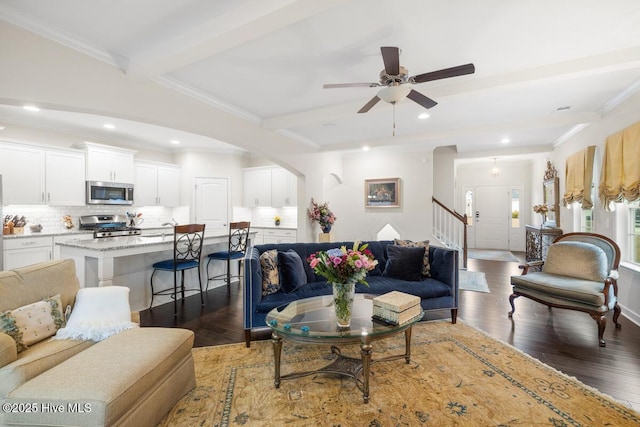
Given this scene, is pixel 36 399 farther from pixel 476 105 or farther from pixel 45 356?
pixel 476 105

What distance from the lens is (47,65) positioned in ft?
7.70

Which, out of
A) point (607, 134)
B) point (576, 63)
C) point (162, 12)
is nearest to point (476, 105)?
point (576, 63)

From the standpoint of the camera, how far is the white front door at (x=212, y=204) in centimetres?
687

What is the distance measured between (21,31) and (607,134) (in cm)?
633

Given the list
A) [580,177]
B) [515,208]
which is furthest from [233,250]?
[515,208]

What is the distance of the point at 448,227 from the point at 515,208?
3.83 meters

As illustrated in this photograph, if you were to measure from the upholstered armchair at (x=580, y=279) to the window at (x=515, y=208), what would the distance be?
18.0 ft

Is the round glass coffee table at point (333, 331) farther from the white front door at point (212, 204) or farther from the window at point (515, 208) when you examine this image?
the window at point (515, 208)

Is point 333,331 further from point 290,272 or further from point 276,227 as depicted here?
point 276,227

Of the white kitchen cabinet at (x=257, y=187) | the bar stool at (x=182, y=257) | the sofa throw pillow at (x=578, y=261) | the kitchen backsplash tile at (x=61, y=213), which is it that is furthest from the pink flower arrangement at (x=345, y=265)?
the kitchen backsplash tile at (x=61, y=213)

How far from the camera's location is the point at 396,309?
2.12 meters

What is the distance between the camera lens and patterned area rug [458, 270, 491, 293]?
4.67 m

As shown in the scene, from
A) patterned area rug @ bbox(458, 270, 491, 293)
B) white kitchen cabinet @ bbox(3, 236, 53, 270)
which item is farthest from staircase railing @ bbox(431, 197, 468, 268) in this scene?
white kitchen cabinet @ bbox(3, 236, 53, 270)

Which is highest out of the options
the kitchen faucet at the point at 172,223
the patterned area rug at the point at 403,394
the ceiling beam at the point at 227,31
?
the ceiling beam at the point at 227,31
